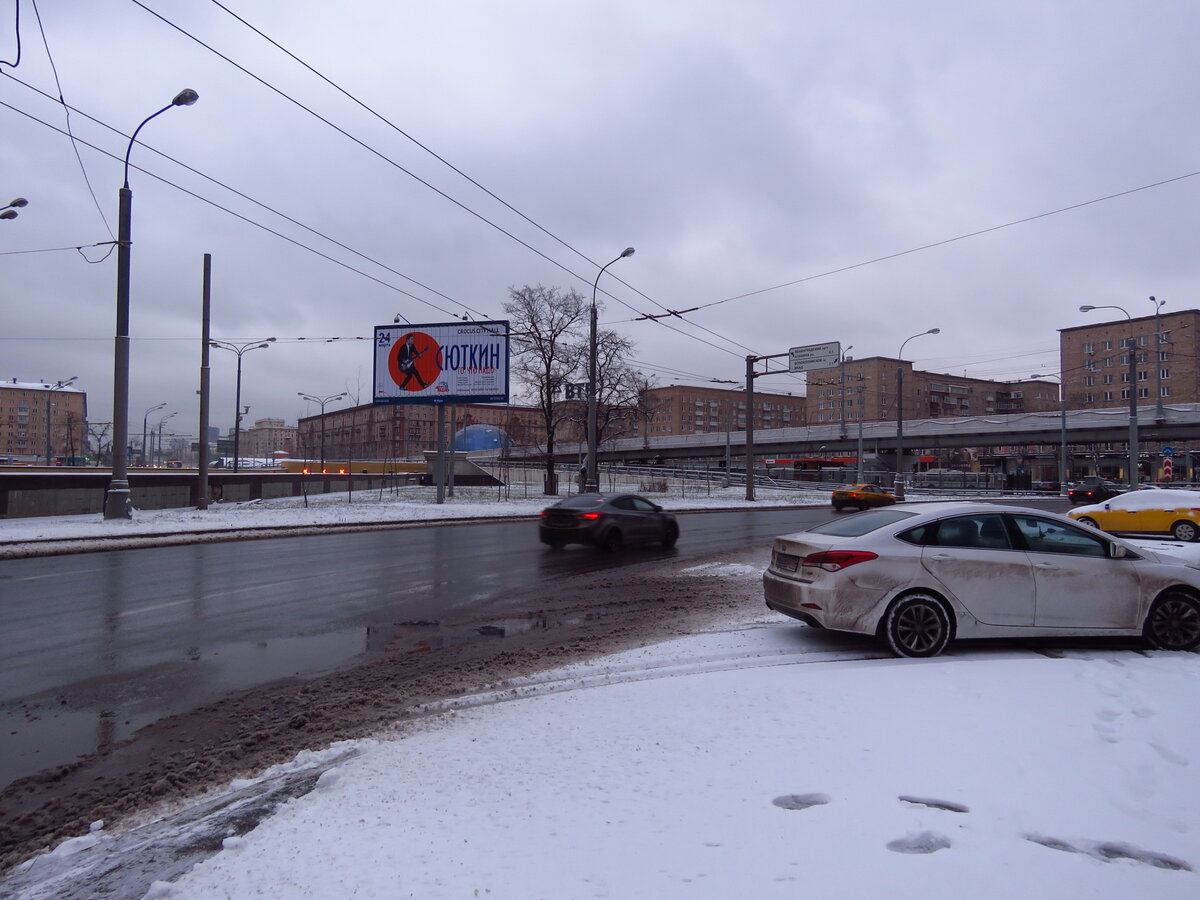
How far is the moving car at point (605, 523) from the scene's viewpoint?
56.7 feet

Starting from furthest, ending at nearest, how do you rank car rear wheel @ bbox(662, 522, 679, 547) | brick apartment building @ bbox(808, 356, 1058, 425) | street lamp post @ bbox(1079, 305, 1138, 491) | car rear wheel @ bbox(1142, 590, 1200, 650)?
brick apartment building @ bbox(808, 356, 1058, 425) → street lamp post @ bbox(1079, 305, 1138, 491) → car rear wheel @ bbox(662, 522, 679, 547) → car rear wheel @ bbox(1142, 590, 1200, 650)

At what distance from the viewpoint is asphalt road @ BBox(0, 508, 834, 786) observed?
583cm

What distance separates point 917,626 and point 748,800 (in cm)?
387

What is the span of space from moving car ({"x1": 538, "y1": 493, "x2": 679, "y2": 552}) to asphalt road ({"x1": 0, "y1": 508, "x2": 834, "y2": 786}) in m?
0.40

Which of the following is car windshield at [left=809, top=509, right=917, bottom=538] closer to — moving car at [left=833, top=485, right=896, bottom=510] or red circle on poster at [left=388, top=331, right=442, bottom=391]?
red circle on poster at [left=388, top=331, right=442, bottom=391]

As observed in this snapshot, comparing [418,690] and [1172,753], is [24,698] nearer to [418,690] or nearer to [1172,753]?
[418,690]

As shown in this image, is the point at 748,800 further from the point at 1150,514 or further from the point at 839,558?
the point at 1150,514

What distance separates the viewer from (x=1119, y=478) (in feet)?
285

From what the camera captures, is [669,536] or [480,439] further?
[480,439]

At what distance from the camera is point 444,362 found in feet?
111

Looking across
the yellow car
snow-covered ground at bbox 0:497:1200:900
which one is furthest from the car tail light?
the yellow car

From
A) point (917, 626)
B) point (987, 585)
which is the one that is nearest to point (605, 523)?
point (917, 626)

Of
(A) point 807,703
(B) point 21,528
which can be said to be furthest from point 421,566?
(B) point 21,528

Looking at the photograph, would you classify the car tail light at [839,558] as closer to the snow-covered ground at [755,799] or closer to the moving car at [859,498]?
the snow-covered ground at [755,799]
